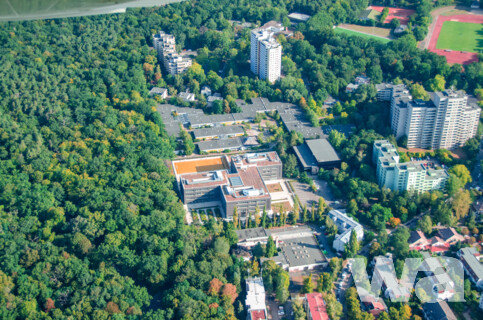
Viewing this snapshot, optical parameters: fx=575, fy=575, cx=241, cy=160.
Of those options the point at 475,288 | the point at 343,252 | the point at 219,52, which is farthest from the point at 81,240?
the point at 219,52

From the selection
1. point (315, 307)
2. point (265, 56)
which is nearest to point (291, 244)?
point (315, 307)

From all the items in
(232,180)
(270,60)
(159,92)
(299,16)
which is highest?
(299,16)

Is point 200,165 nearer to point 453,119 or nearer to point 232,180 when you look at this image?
point 232,180

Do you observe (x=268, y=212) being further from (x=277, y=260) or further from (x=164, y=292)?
(x=164, y=292)

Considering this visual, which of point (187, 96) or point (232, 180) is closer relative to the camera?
point (232, 180)

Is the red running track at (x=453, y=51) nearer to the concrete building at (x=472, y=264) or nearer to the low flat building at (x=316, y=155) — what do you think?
the low flat building at (x=316, y=155)

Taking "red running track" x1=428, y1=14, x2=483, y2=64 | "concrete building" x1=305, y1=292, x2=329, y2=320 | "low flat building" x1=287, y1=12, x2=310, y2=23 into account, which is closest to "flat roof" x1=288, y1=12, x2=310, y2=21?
"low flat building" x1=287, y1=12, x2=310, y2=23

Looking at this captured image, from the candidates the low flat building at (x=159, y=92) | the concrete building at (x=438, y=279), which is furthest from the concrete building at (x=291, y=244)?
the low flat building at (x=159, y=92)
